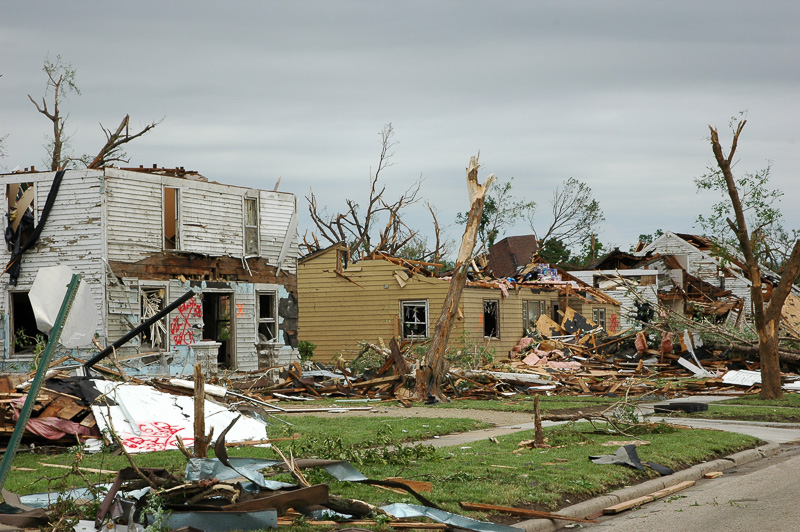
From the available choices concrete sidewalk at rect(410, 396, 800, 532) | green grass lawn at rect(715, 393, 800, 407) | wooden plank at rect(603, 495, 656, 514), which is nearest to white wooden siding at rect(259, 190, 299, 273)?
concrete sidewalk at rect(410, 396, 800, 532)

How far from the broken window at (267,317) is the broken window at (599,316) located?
643 inches

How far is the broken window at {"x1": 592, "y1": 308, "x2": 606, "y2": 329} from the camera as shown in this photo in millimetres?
37406

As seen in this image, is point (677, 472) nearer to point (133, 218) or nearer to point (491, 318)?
point (133, 218)

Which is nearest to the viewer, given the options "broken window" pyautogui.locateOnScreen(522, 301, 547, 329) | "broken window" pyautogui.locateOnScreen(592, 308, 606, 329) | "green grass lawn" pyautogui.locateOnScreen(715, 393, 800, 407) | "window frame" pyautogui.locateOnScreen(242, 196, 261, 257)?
"green grass lawn" pyautogui.locateOnScreen(715, 393, 800, 407)

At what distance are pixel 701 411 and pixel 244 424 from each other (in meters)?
9.76

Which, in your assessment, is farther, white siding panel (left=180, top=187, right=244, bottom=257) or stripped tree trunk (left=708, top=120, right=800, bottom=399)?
white siding panel (left=180, top=187, right=244, bottom=257)

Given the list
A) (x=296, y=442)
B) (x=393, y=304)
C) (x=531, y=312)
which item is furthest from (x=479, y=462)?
(x=531, y=312)

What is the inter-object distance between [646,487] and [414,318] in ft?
72.3

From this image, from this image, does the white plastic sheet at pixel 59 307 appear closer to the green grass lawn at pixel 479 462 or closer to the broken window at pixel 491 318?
the green grass lawn at pixel 479 462

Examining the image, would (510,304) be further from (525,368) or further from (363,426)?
(363,426)

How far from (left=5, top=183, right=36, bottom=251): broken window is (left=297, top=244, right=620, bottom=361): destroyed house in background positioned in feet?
42.2

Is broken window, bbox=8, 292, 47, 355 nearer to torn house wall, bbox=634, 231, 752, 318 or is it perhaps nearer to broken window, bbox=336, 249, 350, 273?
broken window, bbox=336, 249, 350, 273

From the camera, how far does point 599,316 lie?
1494 inches

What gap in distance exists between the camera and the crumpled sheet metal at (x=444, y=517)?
7.09 metres
